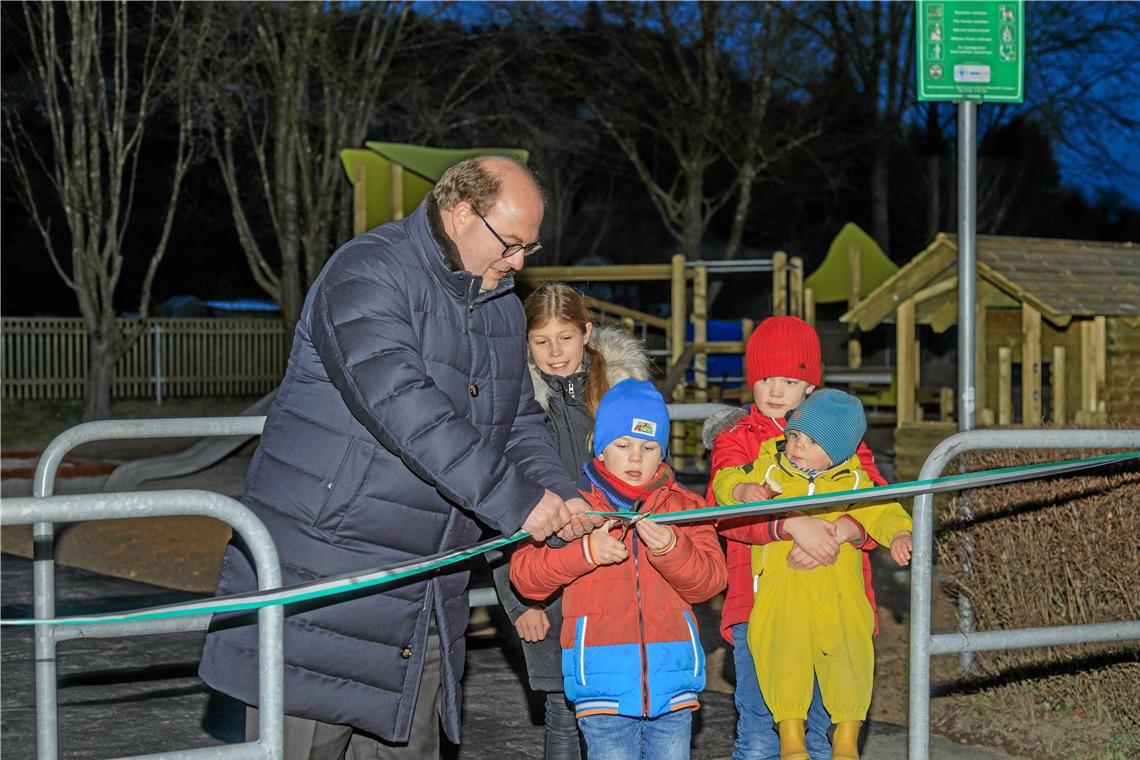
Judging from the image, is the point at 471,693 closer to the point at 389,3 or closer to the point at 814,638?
the point at 814,638

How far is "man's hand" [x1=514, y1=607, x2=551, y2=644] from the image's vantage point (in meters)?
4.13

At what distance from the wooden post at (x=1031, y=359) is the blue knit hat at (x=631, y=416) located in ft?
24.7

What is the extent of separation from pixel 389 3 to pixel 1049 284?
12.8 meters

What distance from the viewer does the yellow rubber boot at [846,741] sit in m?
4.10

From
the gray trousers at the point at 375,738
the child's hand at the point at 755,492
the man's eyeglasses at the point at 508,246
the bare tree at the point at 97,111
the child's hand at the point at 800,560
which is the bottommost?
the gray trousers at the point at 375,738

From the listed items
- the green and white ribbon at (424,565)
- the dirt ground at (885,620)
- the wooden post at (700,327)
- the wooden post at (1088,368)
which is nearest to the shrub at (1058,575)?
the dirt ground at (885,620)

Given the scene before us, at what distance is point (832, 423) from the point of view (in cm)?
410

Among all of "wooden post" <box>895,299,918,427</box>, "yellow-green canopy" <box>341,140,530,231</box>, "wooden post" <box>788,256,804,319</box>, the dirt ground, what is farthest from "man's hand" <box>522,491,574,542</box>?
"wooden post" <box>788,256,804,319</box>

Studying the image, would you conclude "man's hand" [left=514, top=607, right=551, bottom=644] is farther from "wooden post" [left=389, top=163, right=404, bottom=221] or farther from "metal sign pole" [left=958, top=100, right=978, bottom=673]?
"wooden post" [left=389, top=163, right=404, bottom=221]

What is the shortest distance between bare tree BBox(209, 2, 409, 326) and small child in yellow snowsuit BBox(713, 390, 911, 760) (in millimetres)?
16446

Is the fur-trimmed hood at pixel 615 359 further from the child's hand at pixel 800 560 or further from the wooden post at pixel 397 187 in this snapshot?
the wooden post at pixel 397 187

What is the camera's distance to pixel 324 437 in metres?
3.28

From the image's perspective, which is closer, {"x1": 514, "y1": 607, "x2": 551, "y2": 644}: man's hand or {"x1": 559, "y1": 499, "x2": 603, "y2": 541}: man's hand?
{"x1": 559, "y1": 499, "x2": 603, "y2": 541}: man's hand

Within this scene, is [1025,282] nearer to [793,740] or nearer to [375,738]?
[793,740]
